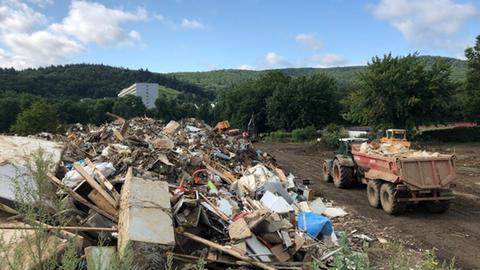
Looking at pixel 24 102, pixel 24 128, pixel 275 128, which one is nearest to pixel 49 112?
pixel 24 128

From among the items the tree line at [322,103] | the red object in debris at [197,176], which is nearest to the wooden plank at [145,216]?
the red object in debris at [197,176]

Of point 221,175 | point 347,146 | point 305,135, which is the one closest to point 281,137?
point 305,135

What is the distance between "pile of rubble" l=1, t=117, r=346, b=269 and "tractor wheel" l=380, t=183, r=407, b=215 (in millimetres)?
1197

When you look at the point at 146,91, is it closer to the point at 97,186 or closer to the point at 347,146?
the point at 347,146

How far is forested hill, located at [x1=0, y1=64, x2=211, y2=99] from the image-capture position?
290 feet

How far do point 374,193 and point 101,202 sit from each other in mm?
7593

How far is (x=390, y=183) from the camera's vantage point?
34.7ft

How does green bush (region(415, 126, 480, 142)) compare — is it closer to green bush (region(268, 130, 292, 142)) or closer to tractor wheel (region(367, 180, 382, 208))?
green bush (region(268, 130, 292, 142))

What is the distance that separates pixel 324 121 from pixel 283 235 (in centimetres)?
4558

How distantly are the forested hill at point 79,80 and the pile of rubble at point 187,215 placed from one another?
82.3 meters

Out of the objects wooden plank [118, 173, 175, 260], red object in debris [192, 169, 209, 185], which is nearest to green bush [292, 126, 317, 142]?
red object in debris [192, 169, 209, 185]

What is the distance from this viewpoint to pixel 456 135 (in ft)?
115

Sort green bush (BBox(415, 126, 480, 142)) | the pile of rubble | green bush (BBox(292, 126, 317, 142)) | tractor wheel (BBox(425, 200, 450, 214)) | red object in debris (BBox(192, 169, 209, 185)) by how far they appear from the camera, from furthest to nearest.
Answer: green bush (BBox(292, 126, 317, 142)), green bush (BBox(415, 126, 480, 142)), tractor wheel (BBox(425, 200, 450, 214)), red object in debris (BBox(192, 169, 209, 185)), the pile of rubble

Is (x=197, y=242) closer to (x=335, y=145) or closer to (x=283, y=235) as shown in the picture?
(x=283, y=235)
